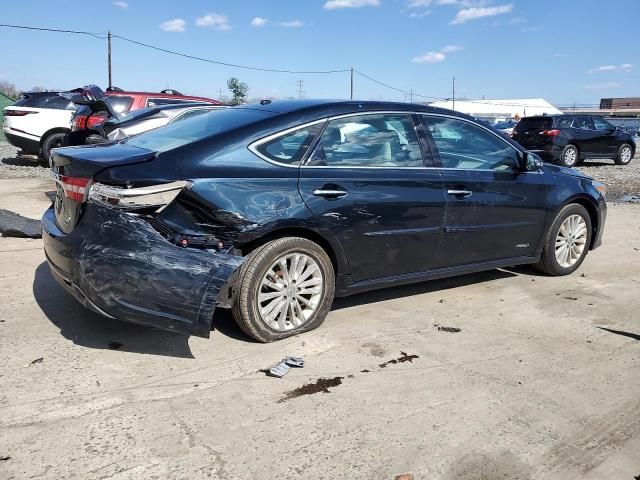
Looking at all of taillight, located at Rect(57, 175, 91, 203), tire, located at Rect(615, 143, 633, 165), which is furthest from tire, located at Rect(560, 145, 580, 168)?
taillight, located at Rect(57, 175, 91, 203)

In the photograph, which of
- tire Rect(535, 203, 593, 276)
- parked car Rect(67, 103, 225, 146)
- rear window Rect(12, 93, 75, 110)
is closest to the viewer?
tire Rect(535, 203, 593, 276)

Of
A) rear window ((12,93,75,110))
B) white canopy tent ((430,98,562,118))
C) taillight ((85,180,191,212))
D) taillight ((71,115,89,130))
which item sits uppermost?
white canopy tent ((430,98,562,118))

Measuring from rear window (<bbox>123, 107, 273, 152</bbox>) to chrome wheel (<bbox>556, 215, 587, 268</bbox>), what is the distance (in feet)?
10.8

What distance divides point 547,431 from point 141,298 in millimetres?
2346

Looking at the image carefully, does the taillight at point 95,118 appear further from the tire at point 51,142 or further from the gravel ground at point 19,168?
the tire at point 51,142

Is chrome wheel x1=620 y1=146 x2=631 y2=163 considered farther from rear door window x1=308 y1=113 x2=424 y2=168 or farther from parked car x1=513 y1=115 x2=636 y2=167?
rear door window x1=308 y1=113 x2=424 y2=168

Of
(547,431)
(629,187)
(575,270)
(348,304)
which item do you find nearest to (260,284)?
(348,304)

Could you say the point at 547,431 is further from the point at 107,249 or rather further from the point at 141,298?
the point at 107,249

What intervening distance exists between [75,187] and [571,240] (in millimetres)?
4633

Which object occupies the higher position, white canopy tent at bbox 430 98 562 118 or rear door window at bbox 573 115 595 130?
white canopy tent at bbox 430 98 562 118

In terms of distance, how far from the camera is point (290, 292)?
3984 mm

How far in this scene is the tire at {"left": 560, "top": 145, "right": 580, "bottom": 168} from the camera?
16.8 m

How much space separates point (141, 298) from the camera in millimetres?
3379

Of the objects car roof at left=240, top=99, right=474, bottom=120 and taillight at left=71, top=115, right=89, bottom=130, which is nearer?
car roof at left=240, top=99, right=474, bottom=120
